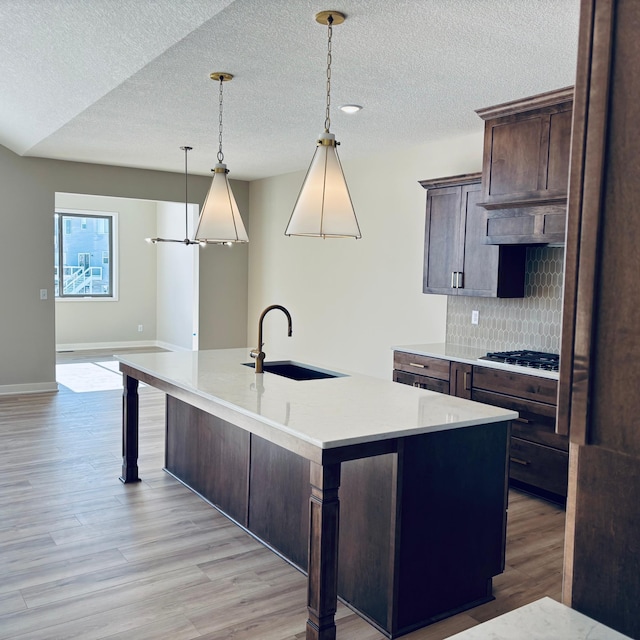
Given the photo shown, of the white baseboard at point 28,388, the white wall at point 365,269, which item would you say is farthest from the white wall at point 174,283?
the white baseboard at point 28,388

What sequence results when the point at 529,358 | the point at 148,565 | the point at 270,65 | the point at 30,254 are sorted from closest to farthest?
the point at 148,565 → the point at 270,65 → the point at 529,358 → the point at 30,254

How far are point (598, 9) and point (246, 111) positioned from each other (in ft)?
13.3

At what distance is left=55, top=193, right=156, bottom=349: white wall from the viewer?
10352mm

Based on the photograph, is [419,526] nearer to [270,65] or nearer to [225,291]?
[270,65]

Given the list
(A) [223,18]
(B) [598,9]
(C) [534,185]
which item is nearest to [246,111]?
(A) [223,18]

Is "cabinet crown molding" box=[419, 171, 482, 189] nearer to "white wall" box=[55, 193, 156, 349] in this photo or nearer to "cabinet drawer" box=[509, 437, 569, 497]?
"cabinet drawer" box=[509, 437, 569, 497]

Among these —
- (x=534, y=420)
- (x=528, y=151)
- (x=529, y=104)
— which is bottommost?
(x=534, y=420)

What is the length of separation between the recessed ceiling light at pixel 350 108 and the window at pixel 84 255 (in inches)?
287

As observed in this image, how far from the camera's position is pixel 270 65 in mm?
3453

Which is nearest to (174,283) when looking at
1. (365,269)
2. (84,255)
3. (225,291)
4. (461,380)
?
(84,255)

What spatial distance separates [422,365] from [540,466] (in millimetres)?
1138

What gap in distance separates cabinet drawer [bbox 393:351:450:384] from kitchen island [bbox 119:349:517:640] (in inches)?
57.7

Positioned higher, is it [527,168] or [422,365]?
[527,168]

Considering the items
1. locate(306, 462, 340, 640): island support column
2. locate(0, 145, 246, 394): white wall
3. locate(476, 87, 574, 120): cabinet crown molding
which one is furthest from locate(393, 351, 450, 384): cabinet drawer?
locate(0, 145, 246, 394): white wall
